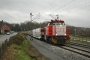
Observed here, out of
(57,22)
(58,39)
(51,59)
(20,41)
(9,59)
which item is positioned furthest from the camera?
(57,22)

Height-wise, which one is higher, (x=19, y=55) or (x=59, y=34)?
(x=59, y=34)

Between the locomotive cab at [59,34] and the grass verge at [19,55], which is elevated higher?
the locomotive cab at [59,34]

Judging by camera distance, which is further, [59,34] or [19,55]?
[59,34]

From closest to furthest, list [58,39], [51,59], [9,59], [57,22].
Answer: [9,59] < [51,59] < [58,39] < [57,22]

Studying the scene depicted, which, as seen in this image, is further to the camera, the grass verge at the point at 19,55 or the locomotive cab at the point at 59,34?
the locomotive cab at the point at 59,34

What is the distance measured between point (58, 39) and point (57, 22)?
3.64 meters

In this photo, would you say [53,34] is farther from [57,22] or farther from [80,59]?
[80,59]

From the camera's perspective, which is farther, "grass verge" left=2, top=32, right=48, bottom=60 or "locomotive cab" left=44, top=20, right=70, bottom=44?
"locomotive cab" left=44, top=20, right=70, bottom=44

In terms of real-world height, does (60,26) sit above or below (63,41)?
above

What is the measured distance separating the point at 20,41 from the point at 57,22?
8.99 metres

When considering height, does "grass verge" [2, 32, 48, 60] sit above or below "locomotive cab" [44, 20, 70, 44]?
below

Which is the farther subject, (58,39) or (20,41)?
(58,39)

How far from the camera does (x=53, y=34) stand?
26.9m

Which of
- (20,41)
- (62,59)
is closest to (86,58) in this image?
(62,59)
